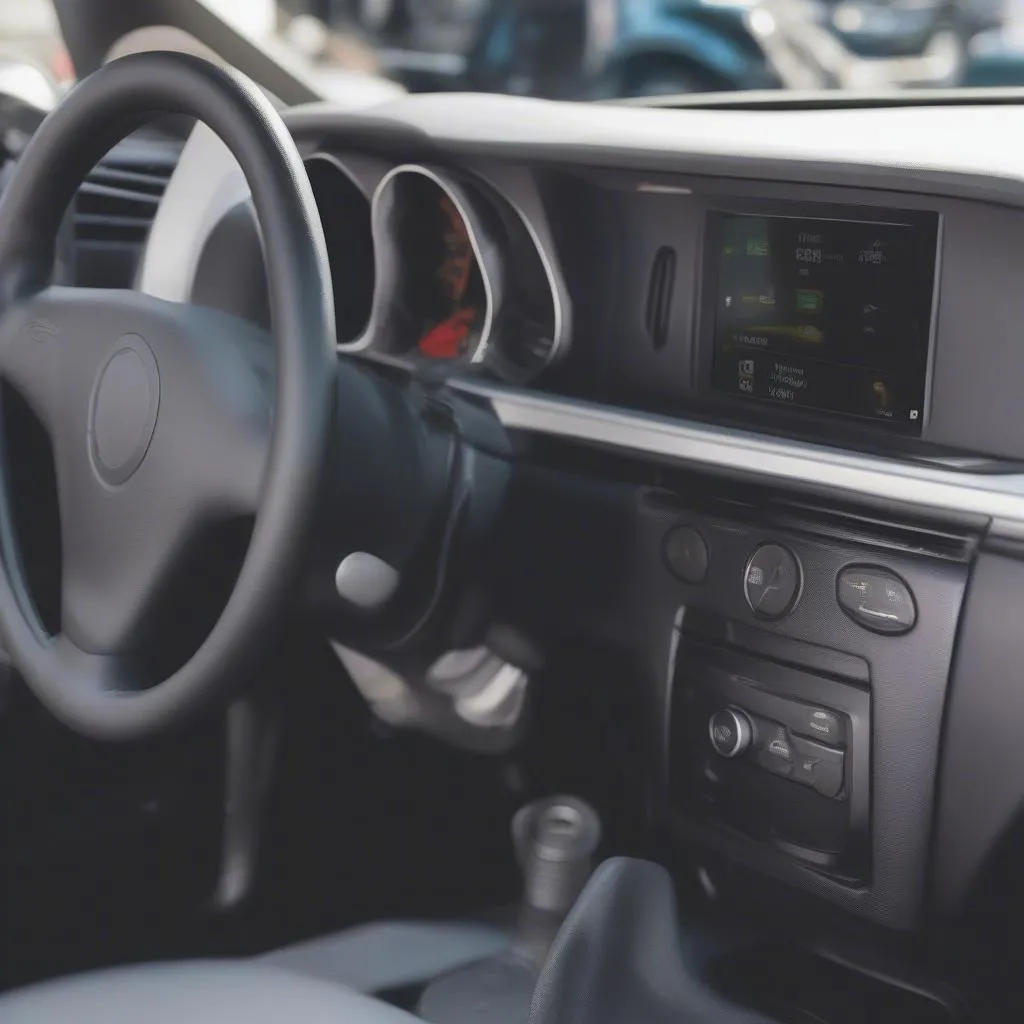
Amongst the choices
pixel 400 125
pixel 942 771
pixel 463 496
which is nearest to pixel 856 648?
pixel 942 771

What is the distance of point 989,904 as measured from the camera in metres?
1.24

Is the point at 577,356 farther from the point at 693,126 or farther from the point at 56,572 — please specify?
the point at 56,572

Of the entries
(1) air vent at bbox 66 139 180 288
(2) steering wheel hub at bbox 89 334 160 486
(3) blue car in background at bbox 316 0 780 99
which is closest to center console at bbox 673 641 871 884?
(2) steering wheel hub at bbox 89 334 160 486

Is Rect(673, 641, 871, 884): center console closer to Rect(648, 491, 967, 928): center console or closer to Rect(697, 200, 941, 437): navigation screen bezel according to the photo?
Rect(648, 491, 967, 928): center console

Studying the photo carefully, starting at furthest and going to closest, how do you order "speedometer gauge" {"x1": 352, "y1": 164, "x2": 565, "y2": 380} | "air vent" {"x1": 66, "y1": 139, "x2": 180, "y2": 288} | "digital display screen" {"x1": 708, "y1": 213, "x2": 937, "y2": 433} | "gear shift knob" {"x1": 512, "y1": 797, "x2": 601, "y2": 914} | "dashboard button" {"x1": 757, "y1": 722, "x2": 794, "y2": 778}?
1. "air vent" {"x1": 66, "y1": 139, "x2": 180, "y2": 288}
2. "gear shift knob" {"x1": 512, "y1": 797, "x2": 601, "y2": 914}
3. "speedometer gauge" {"x1": 352, "y1": 164, "x2": 565, "y2": 380}
4. "dashboard button" {"x1": 757, "y1": 722, "x2": 794, "y2": 778}
5. "digital display screen" {"x1": 708, "y1": 213, "x2": 937, "y2": 433}

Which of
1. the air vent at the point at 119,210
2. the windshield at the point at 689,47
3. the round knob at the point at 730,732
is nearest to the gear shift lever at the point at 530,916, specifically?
the round knob at the point at 730,732

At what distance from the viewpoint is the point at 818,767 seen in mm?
1230

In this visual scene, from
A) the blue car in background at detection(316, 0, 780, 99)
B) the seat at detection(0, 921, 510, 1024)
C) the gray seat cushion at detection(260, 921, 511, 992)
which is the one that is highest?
the blue car in background at detection(316, 0, 780, 99)

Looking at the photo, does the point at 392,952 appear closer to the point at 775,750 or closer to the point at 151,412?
the point at 775,750

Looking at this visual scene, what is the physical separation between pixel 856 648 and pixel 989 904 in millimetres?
269

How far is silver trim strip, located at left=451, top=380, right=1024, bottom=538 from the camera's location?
1.08 m

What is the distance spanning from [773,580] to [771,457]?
0.35 feet

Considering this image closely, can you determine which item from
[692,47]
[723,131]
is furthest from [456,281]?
[692,47]

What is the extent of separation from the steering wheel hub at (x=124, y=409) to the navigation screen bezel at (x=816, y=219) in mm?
477
